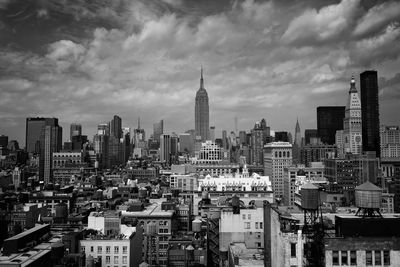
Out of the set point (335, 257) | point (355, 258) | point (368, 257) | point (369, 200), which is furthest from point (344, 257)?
point (369, 200)

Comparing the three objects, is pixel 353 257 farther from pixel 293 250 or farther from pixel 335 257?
pixel 293 250

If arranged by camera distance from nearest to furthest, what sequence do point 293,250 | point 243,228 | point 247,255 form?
point 293,250
point 247,255
point 243,228

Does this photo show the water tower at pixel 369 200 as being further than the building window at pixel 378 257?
Yes

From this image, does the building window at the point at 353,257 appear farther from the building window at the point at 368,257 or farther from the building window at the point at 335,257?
the building window at the point at 335,257

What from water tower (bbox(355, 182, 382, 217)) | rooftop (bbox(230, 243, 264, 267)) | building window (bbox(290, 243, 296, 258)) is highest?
water tower (bbox(355, 182, 382, 217))

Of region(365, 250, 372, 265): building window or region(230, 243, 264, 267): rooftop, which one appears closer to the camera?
region(365, 250, 372, 265): building window

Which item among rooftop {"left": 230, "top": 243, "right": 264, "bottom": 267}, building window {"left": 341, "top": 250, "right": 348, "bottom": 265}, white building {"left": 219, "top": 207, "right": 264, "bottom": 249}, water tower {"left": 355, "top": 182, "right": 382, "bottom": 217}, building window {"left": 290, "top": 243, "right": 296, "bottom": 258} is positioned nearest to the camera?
building window {"left": 341, "top": 250, "right": 348, "bottom": 265}

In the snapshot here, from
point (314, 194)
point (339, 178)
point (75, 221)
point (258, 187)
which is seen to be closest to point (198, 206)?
point (258, 187)

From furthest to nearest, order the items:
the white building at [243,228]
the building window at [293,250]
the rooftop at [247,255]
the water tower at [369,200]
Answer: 1. the white building at [243,228]
2. the rooftop at [247,255]
3. the water tower at [369,200]
4. the building window at [293,250]

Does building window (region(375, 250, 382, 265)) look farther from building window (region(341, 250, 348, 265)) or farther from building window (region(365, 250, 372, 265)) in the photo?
building window (region(341, 250, 348, 265))

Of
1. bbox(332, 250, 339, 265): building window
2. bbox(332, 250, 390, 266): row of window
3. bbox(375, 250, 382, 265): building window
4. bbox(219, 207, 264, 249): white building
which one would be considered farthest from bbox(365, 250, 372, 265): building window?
bbox(219, 207, 264, 249): white building

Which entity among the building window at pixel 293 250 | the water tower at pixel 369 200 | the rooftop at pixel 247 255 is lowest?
the rooftop at pixel 247 255

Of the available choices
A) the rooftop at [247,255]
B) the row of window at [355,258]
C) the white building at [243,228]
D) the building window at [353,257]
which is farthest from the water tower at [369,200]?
the white building at [243,228]
